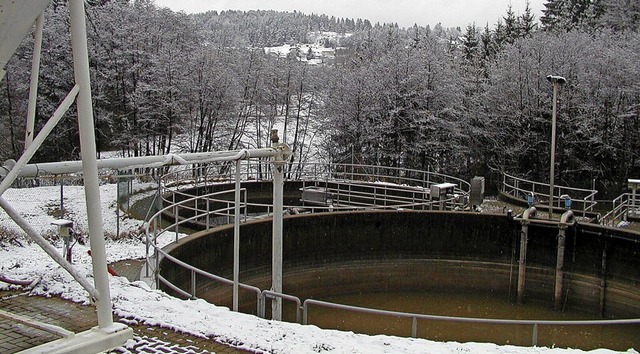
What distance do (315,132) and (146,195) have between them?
2356cm

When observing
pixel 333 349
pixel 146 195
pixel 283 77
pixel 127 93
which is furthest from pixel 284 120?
pixel 333 349

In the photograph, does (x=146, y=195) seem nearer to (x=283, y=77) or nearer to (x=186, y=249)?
(x=186, y=249)

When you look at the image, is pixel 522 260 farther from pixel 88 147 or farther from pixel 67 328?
pixel 88 147

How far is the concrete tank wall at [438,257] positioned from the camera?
1828 cm

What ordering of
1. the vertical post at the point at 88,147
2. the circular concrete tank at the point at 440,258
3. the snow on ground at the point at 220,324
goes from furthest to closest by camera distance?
1. the circular concrete tank at the point at 440,258
2. the snow on ground at the point at 220,324
3. the vertical post at the point at 88,147

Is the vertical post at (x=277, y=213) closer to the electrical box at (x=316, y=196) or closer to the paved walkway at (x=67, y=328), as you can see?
the paved walkway at (x=67, y=328)

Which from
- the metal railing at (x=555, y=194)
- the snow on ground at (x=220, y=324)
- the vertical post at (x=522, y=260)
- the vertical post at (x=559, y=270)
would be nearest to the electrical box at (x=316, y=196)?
the metal railing at (x=555, y=194)

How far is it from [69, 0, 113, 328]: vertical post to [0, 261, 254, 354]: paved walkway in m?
1.08

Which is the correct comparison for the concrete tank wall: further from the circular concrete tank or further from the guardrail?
the guardrail

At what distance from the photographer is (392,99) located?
3838cm

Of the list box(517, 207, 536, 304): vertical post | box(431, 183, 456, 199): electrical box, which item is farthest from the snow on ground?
box(431, 183, 456, 199): electrical box

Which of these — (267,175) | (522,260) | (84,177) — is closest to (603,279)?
(522,260)

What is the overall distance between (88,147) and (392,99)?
3394 cm

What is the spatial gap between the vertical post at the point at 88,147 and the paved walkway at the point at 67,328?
1078 mm
